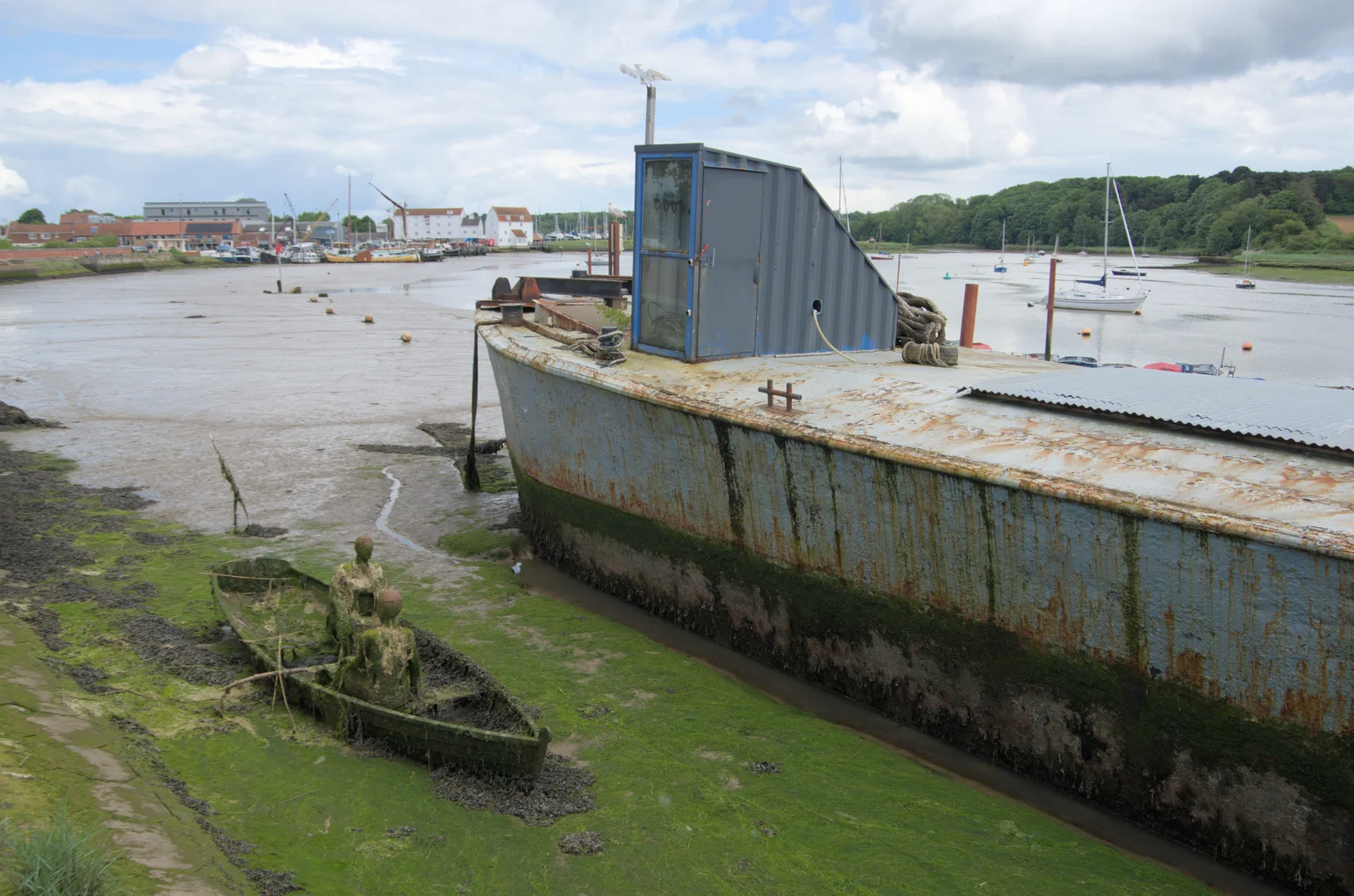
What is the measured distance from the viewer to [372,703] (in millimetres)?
6871

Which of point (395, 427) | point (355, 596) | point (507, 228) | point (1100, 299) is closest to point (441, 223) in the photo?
point (507, 228)

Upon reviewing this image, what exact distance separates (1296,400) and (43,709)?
9.42 metres

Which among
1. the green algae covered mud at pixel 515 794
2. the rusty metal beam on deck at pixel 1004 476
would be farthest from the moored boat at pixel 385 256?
the green algae covered mud at pixel 515 794

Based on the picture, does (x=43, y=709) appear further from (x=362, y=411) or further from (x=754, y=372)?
(x=362, y=411)

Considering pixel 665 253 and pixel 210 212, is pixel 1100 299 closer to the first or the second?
pixel 665 253

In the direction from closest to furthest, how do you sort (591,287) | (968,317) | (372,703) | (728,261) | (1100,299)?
1. (372,703)
2. (728,261)
3. (968,317)
4. (591,287)
5. (1100,299)

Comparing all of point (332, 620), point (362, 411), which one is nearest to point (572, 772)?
point (332, 620)

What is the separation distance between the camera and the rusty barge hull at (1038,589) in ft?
17.4

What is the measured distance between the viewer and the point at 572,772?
6570 millimetres

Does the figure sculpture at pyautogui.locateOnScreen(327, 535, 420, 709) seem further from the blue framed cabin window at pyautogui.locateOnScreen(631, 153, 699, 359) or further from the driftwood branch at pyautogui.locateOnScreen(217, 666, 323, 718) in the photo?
the blue framed cabin window at pyautogui.locateOnScreen(631, 153, 699, 359)

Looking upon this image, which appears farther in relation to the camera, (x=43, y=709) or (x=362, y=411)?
(x=362, y=411)

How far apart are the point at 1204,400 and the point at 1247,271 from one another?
72235mm

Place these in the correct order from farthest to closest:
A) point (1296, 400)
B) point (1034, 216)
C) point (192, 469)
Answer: point (1034, 216) → point (192, 469) → point (1296, 400)

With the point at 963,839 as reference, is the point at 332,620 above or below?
above
